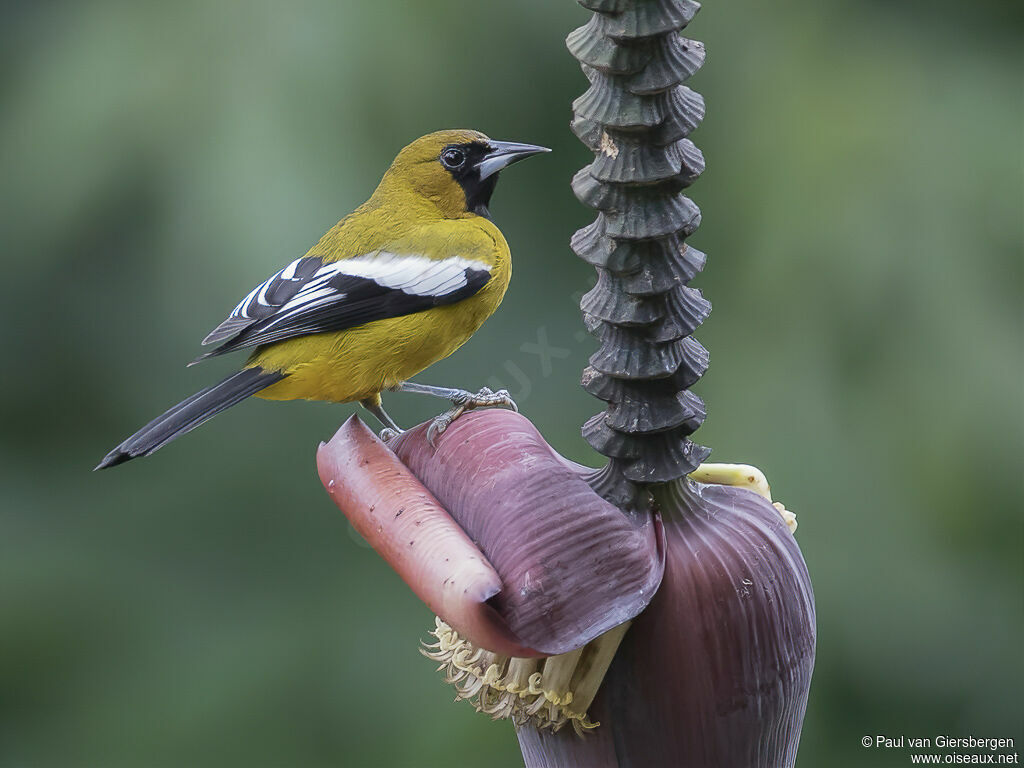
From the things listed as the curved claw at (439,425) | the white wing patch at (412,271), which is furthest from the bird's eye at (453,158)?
the curved claw at (439,425)

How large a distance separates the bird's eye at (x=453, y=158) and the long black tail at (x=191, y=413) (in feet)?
1.14

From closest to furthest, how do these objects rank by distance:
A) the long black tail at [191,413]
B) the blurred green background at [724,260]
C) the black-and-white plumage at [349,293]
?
1. the long black tail at [191,413]
2. the black-and-white plumage at [349,293]
3. the blurred green background at [724,260]

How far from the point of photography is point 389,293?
1.72 meters

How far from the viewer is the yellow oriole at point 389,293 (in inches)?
67.1

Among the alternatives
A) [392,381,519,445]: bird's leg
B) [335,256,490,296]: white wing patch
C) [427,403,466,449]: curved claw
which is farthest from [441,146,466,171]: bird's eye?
[427,403,466,449]: curved claw

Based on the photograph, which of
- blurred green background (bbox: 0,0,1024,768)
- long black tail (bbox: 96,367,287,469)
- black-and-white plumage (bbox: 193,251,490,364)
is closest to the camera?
long black tail (bbox: 96,367,287,469)

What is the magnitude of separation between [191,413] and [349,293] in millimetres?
266

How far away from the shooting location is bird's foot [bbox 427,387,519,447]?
1.42m

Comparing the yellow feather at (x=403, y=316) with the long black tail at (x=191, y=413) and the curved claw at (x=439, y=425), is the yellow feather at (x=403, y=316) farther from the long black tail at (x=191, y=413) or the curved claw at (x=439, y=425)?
the curved claw at (x=439, y=425)

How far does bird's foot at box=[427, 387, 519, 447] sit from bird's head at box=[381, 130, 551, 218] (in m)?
0.32

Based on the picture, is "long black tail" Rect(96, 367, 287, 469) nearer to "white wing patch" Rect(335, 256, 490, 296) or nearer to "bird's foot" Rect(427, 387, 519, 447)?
"white wing patch" Rect(335, 256, 490, 296)

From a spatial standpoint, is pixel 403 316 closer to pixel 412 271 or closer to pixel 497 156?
pixel 412 271

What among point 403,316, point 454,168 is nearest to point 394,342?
point 403,316

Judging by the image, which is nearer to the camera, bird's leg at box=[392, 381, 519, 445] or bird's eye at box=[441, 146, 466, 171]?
bird's leg at box=[392, 381, 519, 445]
